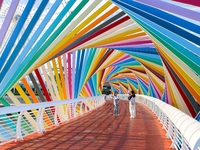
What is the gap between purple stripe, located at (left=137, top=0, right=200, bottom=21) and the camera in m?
6.44

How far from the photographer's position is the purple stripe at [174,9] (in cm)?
644

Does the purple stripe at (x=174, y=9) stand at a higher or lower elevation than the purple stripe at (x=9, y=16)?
lower

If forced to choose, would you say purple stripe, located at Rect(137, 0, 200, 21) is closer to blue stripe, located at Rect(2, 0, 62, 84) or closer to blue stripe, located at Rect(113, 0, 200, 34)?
blue stripe, located at Rect(113, 0, 200, 34)

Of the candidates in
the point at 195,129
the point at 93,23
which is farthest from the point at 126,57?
the point at 195,129

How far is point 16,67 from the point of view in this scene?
484 inches

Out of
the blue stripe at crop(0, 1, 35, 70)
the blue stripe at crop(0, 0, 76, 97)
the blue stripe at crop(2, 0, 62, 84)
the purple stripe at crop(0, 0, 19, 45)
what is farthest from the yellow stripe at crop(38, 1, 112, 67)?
the purple stripe at crop(0, 0, 19, 45)

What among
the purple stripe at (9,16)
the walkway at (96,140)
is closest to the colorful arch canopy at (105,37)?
the purple stripe at (9,16)

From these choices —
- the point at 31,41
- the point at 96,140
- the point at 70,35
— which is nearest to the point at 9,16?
the point at 31,41

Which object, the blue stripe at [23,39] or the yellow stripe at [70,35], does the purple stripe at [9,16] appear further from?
the yellow stripe at [70,35]

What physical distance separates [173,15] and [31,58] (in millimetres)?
6895

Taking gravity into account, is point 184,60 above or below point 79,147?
above

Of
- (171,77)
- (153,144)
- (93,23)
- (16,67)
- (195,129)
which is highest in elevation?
(93,23)

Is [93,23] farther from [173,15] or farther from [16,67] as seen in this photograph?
[173,15]

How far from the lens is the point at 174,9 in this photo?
23.3 ft
